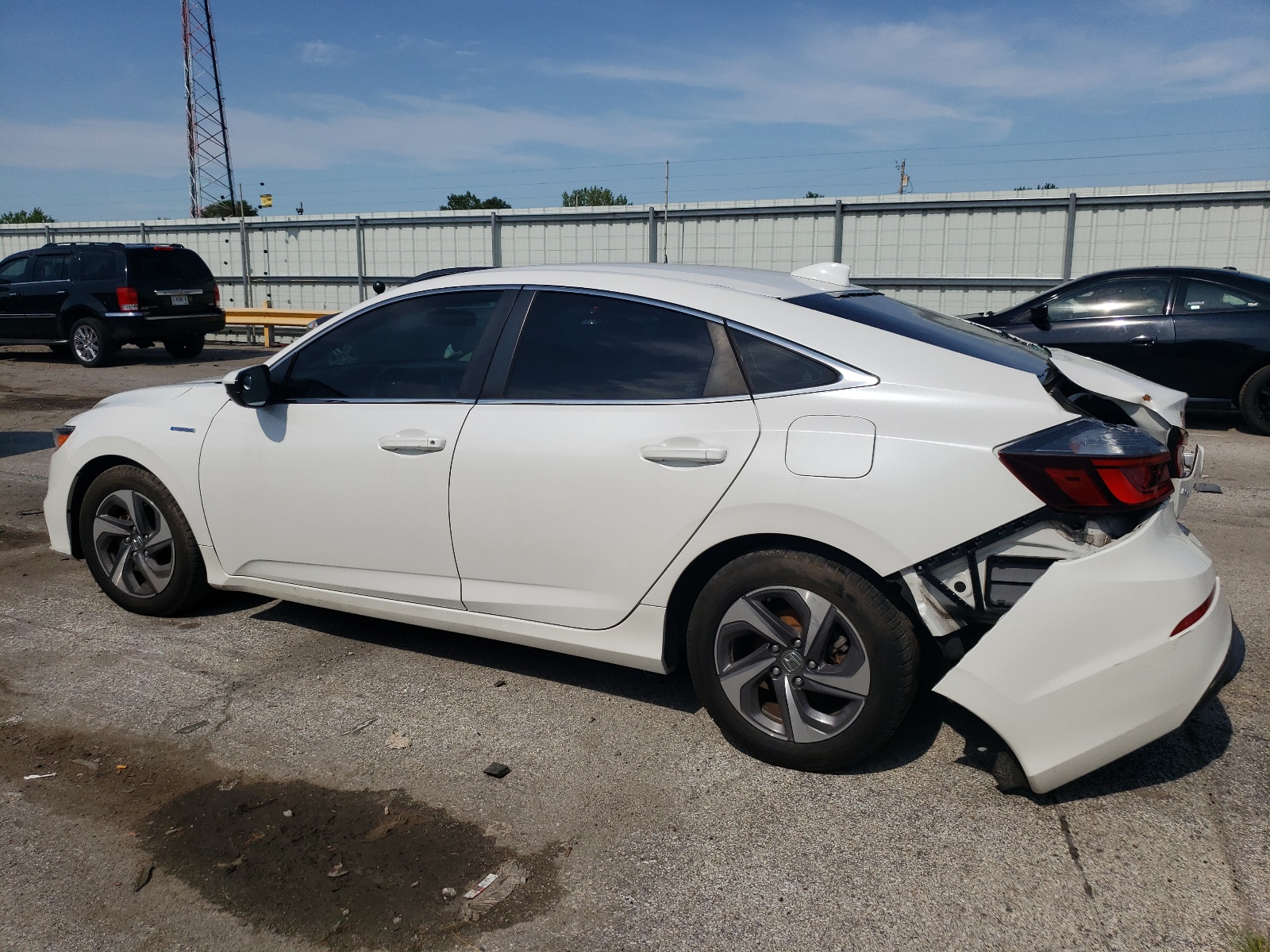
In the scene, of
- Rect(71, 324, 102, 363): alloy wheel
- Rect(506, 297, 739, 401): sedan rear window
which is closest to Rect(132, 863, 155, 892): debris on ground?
Rect(506, 297, 739, 401): sedan rear window

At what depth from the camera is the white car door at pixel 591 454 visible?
10.9 ft

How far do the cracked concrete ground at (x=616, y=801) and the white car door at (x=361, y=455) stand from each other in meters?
0.46

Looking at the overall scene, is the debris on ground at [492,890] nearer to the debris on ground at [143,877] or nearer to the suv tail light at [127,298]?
the debris on ground at [143,877]

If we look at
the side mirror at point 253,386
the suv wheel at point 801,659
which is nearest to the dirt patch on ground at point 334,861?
the suv wheel at point 801,659

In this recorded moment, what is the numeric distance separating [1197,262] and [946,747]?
13753 mm

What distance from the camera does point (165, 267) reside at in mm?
16266

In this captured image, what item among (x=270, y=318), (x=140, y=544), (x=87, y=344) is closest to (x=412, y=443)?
(x=140, y=544)

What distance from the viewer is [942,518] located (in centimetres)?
292

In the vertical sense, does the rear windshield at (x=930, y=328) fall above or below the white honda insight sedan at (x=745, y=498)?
above

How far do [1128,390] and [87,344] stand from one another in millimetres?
16430

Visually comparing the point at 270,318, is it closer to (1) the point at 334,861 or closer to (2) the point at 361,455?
(2) the point at 361,455

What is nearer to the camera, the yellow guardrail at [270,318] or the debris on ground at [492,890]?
the debris on ground at [492,890]

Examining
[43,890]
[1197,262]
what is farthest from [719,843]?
[1197,262]

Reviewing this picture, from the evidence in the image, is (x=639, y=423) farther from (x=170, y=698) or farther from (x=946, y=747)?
(x=170, y=698)
